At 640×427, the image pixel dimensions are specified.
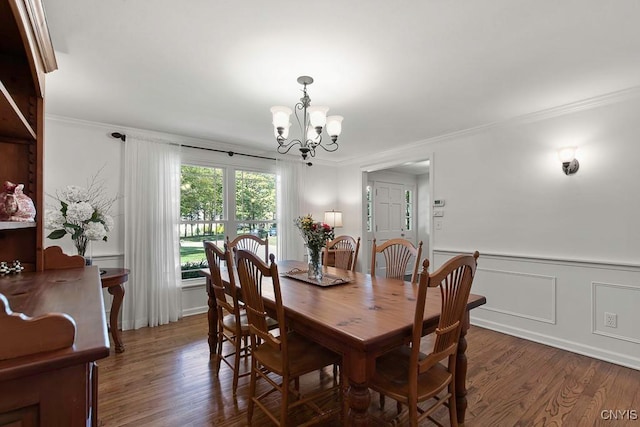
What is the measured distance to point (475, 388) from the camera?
2.27m

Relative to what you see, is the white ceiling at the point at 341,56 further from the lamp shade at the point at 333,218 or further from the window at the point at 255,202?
the lamp shade at the point at 333,218

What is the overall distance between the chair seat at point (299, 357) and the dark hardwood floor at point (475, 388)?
1.43 feet

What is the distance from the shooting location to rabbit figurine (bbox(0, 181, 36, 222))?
4.31 ft

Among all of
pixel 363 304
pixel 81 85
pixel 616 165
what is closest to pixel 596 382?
pixel 616 165

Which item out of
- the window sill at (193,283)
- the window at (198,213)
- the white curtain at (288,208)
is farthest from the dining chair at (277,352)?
the white curtain at (288,208)

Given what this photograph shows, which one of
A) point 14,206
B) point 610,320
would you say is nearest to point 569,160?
point 610,320

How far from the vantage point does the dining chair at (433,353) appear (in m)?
1.38

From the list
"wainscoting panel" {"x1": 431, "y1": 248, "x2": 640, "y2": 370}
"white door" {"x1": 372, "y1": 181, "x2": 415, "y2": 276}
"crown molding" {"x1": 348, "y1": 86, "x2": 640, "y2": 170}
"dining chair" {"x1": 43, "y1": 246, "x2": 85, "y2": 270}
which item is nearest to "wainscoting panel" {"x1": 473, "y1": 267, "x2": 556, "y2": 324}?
"wainscoting panel" {"x1": 431, "y1": 248, "x2": 640, "y2": 370}

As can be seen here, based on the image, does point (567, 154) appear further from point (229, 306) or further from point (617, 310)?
point (229, 306)

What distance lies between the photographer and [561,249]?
3.03 metres

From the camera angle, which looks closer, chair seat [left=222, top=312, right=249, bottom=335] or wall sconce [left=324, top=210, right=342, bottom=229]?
chair seat [left=222, top=312, right=249, bottom=335]

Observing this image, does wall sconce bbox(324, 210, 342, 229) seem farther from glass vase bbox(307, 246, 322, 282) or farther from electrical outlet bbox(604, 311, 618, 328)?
electrical outlet bbox(604, 311, 618, 328)

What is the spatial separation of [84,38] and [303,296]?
2.05m

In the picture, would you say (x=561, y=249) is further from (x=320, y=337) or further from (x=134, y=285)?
(x=134, y=285)
